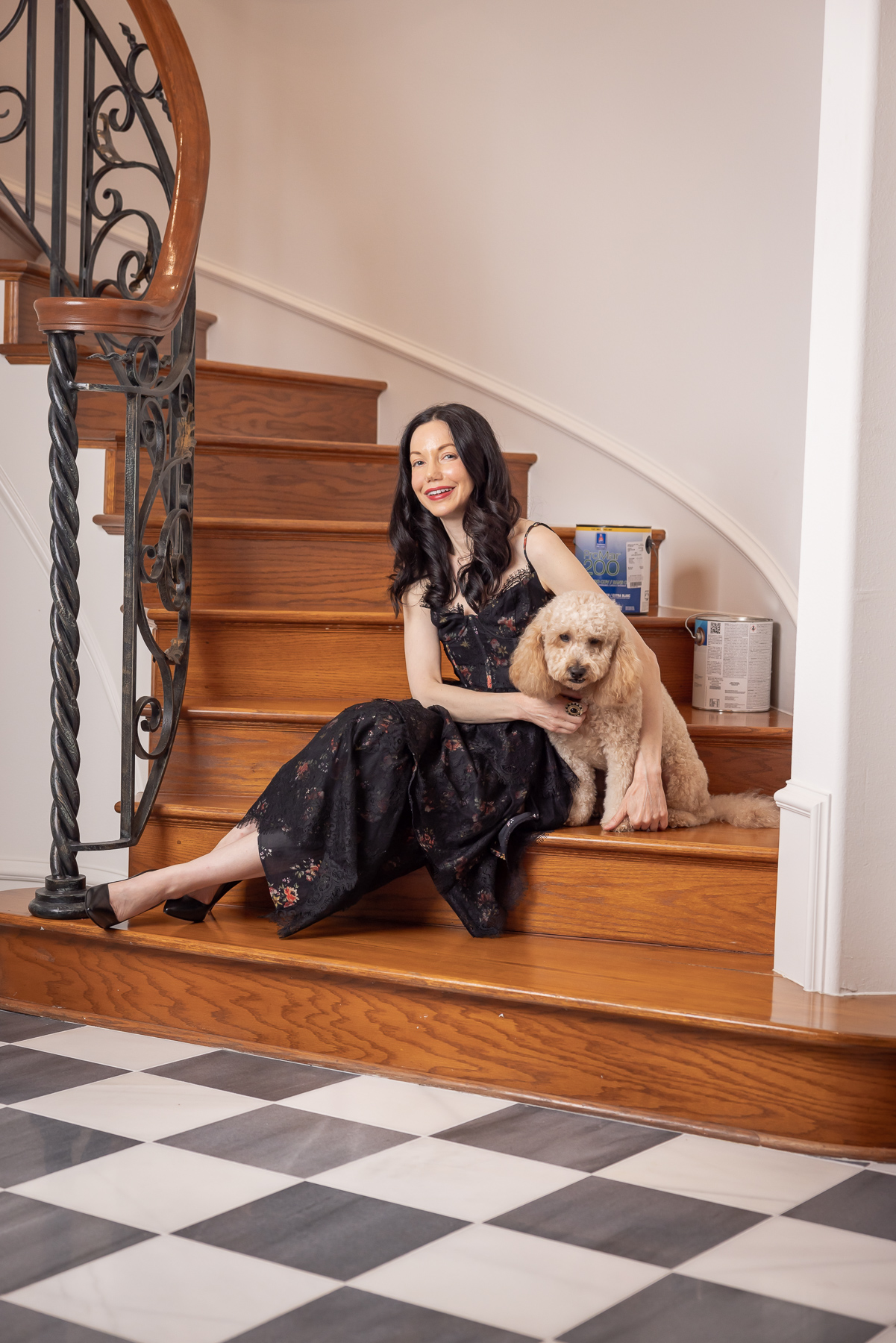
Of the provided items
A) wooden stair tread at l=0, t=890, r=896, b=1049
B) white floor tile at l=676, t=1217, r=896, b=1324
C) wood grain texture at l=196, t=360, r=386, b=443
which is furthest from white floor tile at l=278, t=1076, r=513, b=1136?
wood grain texture at l=196, t=360, r=386, b=443

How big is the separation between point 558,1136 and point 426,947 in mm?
430

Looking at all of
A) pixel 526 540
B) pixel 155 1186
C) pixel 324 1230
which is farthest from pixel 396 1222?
pixel 526 540

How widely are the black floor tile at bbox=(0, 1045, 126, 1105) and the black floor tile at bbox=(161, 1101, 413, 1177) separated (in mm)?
277

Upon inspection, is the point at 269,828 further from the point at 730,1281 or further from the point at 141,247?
the point at 141,247

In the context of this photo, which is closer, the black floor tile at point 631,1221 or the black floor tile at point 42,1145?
the black floor tile at point 631,1221

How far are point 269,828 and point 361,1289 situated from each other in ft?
2.96

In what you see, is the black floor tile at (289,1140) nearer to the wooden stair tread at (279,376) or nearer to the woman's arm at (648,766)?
the woman's arm at (648,766)

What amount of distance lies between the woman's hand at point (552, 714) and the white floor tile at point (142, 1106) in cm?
78

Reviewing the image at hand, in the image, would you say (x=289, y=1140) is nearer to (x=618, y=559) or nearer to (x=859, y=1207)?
(x=859, y=1207)

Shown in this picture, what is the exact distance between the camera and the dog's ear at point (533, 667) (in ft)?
6.64

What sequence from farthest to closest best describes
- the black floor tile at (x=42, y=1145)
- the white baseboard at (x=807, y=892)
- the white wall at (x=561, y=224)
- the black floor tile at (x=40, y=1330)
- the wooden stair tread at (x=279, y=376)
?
1. the wooden stair tread at (x=279, y=376)
2. the white wall at (x=561, y=224)
3. the white baseboard at (x=807, y=892)
4. the black floor tile at (x=42, y=1145)
5. the black floor tile at (x=40, y=1330)

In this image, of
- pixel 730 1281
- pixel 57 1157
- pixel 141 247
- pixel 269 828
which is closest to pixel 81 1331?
pixel 57 1157

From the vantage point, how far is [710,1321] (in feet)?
4.11

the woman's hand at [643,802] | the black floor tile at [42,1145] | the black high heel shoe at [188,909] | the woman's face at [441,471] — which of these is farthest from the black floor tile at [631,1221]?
the woman's face at [441,471]
